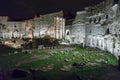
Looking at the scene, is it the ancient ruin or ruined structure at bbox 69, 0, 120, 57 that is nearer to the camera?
ruined structure at bbox 69, 0, 120, 57

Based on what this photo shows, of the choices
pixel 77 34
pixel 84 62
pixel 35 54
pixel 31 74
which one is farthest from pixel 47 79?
pixel 77 34

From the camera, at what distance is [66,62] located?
34719mm

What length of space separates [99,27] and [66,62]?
14062mm

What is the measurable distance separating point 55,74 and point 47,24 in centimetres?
3384

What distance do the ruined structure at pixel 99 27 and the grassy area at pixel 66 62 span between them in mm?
2852

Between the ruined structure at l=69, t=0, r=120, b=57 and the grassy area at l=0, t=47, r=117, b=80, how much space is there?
2.85 metres

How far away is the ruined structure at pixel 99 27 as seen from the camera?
127ft

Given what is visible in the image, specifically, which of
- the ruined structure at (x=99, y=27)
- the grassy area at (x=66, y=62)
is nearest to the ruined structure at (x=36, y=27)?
the ruined structure at (x=99, y=27)

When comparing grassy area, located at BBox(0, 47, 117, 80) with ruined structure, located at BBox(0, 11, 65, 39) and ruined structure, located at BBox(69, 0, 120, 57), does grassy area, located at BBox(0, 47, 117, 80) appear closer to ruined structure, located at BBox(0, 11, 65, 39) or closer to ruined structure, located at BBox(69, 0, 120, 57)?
ruined structure, located at BBox(69, 0, 120, 57)

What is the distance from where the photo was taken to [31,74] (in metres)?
28.0

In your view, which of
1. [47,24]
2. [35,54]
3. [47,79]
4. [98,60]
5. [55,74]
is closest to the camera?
[47,79]

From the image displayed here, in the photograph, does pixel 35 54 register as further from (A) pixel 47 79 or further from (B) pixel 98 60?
(A) pixel 47 79

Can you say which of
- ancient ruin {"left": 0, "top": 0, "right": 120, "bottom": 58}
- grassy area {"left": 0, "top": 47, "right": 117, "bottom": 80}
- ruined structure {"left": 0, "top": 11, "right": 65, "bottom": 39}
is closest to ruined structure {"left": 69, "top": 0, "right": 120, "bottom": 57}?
ancient ruin {"left": 0, "top": 0, "right": 120, "bottom": 58}

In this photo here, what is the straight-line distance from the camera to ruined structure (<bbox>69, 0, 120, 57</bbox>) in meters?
38.8
